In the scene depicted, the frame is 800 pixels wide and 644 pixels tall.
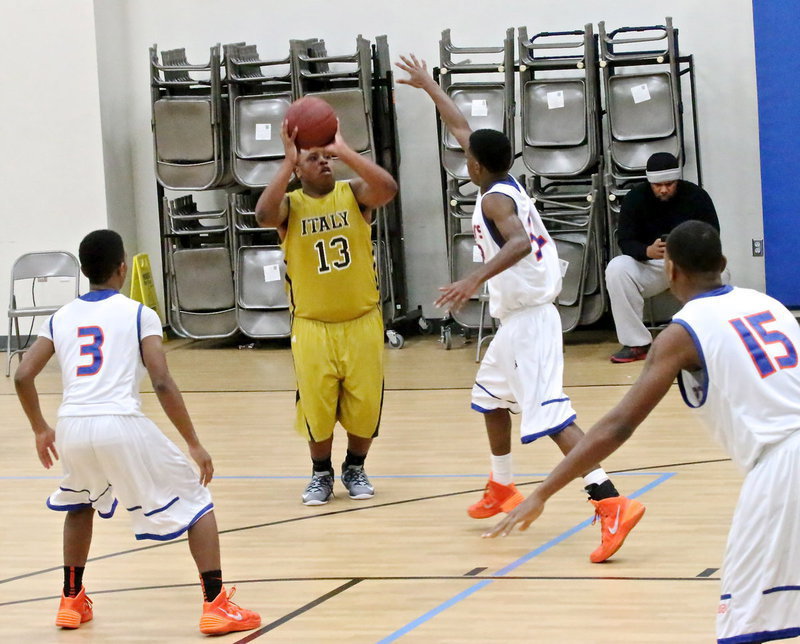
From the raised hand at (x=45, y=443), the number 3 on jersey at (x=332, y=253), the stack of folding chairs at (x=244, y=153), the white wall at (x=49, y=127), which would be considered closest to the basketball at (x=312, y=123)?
the number 3 on jersey at (x=332, y=253)

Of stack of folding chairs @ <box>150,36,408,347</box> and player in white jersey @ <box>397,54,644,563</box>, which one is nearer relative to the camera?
player in white jersey @ <box>397,54,644,563</box>

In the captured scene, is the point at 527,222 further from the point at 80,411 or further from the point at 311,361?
the point at 80,411

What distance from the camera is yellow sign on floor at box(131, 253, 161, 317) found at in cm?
1112

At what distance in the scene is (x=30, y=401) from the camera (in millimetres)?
3969

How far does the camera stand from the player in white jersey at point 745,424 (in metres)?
2.82

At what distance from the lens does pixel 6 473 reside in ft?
22.0

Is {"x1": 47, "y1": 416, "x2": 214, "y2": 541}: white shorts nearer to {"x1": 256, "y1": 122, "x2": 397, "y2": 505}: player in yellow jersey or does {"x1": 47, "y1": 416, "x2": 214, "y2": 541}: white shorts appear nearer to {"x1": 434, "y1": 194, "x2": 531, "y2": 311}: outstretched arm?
{"x1": 434, "y1": 194, "x2": 531, "y2": 311}: outstretched arm

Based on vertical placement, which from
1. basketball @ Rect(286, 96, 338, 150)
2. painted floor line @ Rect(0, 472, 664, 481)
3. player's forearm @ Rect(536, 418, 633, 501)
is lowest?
painted floor line @ Rect(0, 472, 664, 481)

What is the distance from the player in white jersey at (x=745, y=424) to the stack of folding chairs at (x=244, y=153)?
7.45 m

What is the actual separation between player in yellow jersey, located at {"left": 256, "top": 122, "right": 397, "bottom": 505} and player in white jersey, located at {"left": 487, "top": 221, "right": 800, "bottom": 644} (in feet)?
8.87

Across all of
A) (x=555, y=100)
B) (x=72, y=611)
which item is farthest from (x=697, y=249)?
(x=555, y=100)

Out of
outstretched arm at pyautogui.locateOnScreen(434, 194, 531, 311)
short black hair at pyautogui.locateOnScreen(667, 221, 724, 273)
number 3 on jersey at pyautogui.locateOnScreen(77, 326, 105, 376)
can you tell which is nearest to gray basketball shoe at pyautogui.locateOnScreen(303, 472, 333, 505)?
outstretched arm at pyautogui.locateOnScreen(434, 194, 531, 311)

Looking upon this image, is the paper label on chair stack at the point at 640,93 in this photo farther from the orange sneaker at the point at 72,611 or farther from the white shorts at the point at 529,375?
the orange sneaker at the point at 72,611

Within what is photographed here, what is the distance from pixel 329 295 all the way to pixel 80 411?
1840mm
